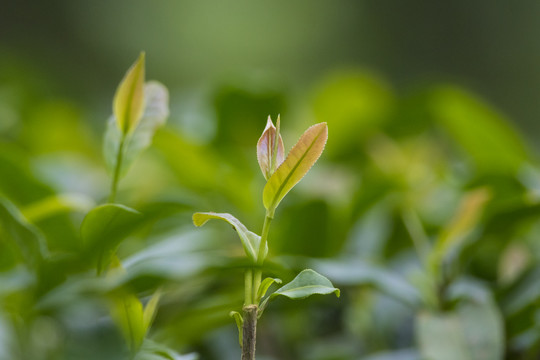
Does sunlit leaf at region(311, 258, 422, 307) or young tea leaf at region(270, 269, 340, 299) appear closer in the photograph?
young tea leaf at region(270, 269, 340, 299)

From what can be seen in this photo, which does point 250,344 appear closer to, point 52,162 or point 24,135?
point 52,162

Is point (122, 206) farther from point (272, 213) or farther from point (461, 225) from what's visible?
point (461, 225)

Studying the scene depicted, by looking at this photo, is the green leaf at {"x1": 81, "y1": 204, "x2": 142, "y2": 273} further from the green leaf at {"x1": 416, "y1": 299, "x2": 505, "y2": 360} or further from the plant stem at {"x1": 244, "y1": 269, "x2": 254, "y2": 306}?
the green leaf at {"x1": 416, "y1": 299, "x2": 505, "y2": 360}

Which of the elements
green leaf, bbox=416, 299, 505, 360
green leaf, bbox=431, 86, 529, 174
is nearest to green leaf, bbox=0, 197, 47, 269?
green leaf, bbox=416, 299, 505, 360

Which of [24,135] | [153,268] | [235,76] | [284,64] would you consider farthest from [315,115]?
[284,64]

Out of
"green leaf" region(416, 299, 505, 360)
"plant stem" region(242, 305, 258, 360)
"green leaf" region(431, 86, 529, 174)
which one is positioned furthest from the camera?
"green leaf" region(431, 86, 529, 174)

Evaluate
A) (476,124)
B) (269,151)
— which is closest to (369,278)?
(269,151)

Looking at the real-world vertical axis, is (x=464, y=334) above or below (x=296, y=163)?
below
